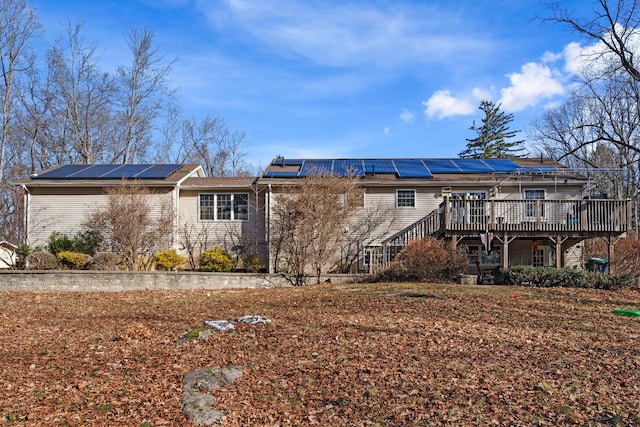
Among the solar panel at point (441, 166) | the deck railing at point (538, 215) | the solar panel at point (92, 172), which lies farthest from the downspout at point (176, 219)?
the solar panel at point (441, 166)

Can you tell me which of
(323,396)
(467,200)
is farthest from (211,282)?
(323,396)

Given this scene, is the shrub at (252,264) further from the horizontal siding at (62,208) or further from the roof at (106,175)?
the roof at (106,175)

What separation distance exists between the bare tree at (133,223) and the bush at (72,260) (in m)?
1.21

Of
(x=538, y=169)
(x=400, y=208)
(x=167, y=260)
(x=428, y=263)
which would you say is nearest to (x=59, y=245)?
(x=167, y=260)

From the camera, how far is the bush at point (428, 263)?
51.3 feet

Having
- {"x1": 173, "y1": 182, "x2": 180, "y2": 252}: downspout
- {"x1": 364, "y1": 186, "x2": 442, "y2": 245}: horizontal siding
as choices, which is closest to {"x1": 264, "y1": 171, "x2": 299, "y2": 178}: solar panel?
{"x1": 364, "y1": 186, "x2": 442, "y2": 245}: horizontal siding

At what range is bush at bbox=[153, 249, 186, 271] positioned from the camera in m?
17.9

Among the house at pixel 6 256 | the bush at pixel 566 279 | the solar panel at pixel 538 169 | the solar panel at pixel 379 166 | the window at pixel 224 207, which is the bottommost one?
the bush at pixel 566 279

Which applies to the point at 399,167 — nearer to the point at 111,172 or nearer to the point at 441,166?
the point at 441,166

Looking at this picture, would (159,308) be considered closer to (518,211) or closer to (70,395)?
(70,395)

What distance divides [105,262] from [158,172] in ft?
16.8

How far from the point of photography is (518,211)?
17.6m

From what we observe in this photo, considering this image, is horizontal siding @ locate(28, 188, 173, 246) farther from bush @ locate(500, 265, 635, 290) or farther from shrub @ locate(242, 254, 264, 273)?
bush @ locate(500, 265, 635, 290)

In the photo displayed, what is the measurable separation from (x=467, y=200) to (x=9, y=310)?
13.7 m
